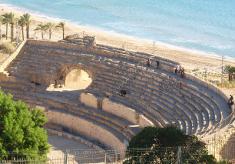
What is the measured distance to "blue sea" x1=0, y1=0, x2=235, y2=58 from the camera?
78.4m

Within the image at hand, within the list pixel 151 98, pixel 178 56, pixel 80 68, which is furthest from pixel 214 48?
pixel 151 98

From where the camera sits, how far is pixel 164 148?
78.5 ft

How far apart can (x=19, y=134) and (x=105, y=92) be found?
1317 centimetres

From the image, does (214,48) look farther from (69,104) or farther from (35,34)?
(69,104)

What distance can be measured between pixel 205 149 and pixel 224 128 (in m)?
5.07

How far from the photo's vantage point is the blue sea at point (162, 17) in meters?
78.4

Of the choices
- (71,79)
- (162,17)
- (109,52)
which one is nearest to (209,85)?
(109,52)

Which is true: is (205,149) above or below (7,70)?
below

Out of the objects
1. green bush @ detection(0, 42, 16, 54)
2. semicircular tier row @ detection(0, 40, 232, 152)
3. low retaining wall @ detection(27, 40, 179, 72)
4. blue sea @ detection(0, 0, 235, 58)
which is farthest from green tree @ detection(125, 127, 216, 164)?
blue sea @ detection(0, 0, 235, 58)

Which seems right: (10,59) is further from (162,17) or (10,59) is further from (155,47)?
(162,17)

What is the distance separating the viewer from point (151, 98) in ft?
127

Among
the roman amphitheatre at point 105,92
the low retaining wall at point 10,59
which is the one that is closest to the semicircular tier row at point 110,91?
the roman amphitheatre at point 105,92

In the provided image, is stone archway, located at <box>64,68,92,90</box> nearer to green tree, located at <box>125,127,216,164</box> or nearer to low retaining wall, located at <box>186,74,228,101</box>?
low retaining wall, located at <box>186,74,228,101</box>

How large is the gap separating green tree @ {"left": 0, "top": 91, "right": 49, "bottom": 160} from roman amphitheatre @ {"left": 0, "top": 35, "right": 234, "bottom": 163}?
609 cm
